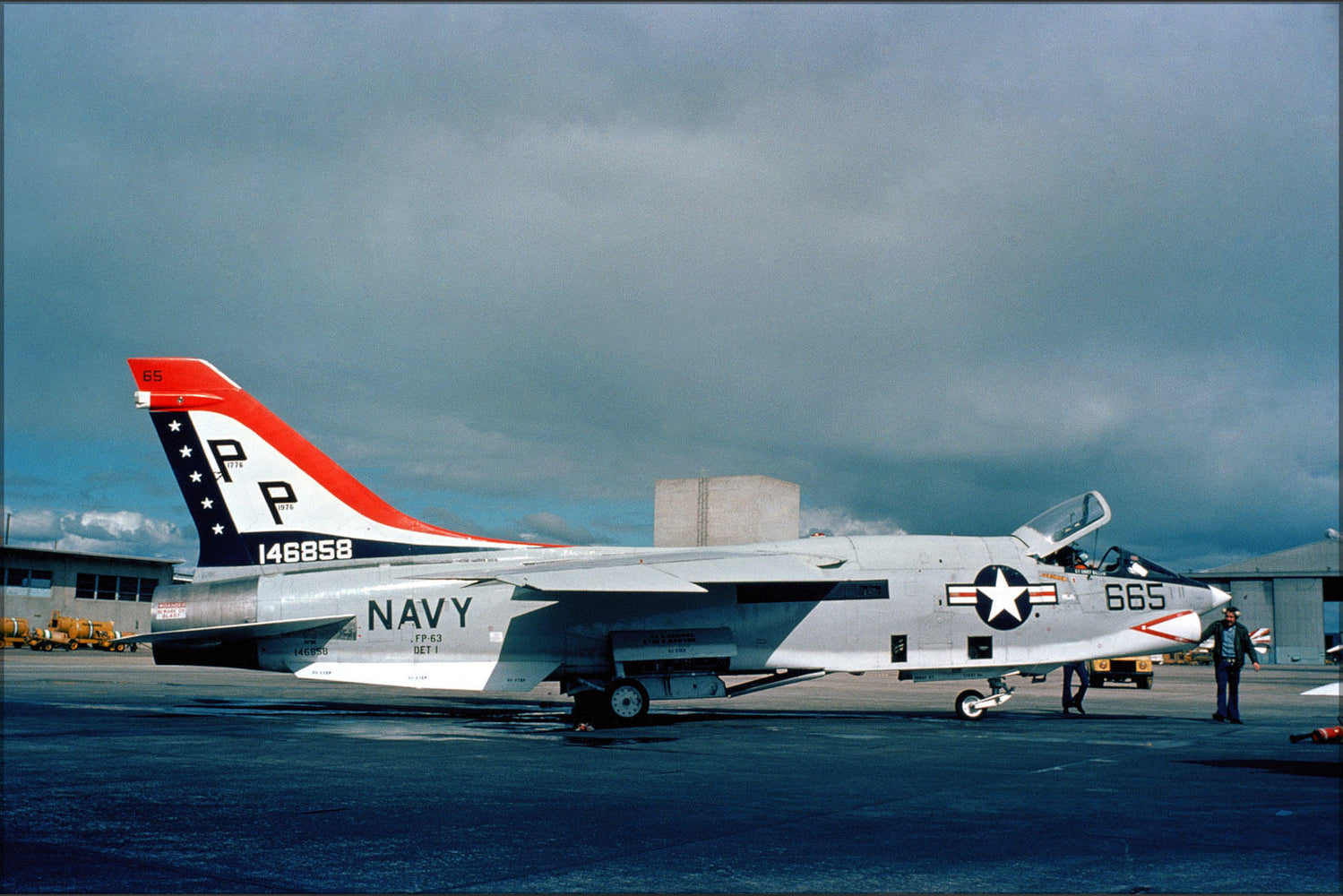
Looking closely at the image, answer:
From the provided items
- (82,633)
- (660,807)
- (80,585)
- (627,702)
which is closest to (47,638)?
(82,633)

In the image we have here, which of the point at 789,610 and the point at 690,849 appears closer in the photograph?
the point at 690,849

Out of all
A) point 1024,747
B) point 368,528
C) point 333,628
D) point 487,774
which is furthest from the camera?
point 368,528

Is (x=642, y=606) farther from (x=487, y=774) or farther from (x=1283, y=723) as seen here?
(x=1283, y=723)

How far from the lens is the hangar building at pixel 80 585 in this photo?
76438 mm

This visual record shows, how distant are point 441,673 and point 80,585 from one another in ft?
260

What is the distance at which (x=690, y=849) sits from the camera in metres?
6.55

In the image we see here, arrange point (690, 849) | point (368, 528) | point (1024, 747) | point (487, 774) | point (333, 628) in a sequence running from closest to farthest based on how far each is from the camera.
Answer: point (690, 849) < point (487, 774) < point (1024, 747) < point (333, 628) < point (368, 528)

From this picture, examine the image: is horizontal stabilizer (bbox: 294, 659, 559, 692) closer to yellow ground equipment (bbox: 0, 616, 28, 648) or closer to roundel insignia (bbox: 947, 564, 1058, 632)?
roundel insignia (bbox: 947, 564, 1058, 632)

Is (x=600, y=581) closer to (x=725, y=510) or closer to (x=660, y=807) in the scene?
(x=660, y=807)

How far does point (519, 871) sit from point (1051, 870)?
3.23 meters

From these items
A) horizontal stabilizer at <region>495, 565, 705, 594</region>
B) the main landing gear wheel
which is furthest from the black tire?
the main landing gear wheel

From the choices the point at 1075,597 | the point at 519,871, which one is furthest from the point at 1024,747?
the point at 519,871

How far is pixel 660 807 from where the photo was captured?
26.8ft

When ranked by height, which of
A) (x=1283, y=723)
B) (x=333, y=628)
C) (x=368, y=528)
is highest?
(x=368, y=528)
